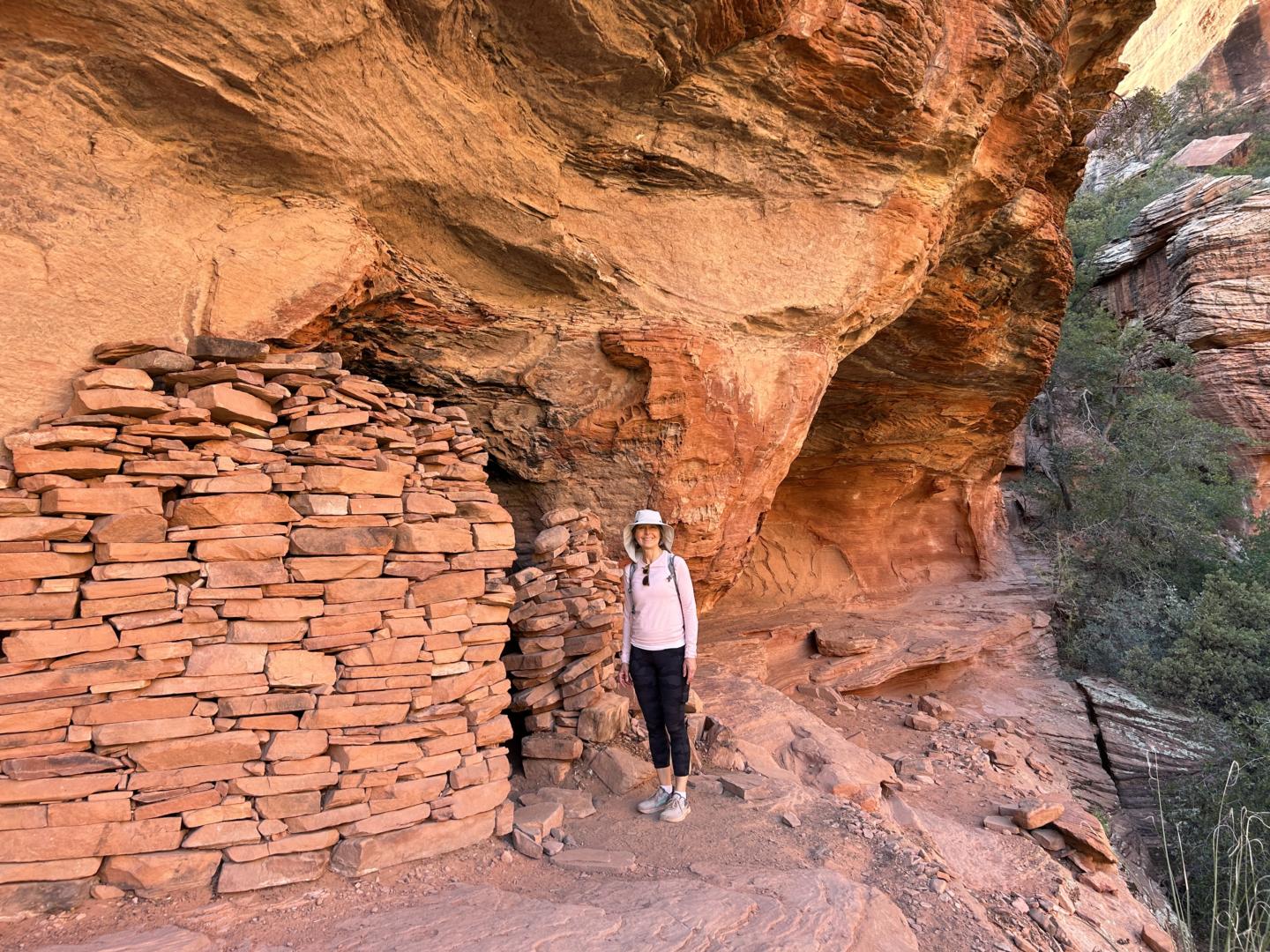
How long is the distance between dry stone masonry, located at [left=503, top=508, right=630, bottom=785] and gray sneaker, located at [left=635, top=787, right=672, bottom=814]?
1.55 feet

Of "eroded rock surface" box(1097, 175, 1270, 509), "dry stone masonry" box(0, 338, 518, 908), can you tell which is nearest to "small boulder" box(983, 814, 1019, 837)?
"dry stone masonry" box(0, 338, 518, 908)

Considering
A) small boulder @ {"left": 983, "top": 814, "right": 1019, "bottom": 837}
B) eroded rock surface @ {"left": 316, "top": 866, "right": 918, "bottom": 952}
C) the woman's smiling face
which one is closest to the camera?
eroded rock surface @ {"left": 316, "top": 866, "right": 918, "bottom": 952}

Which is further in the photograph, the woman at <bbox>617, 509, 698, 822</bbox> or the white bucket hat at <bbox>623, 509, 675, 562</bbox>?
the white bucket hat at <bbox>623, 509, 675, 562</bbox>

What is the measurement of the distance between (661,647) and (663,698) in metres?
0.28

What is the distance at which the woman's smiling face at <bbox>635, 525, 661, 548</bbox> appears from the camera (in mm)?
3626

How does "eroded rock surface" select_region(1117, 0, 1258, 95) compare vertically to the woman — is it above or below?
above

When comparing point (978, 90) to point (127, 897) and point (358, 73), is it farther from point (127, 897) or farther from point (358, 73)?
point (127, 897)

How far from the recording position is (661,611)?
11.7 feet

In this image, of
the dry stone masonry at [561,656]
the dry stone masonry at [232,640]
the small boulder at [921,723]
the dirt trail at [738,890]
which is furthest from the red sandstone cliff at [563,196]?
the small boulder at [921,723]

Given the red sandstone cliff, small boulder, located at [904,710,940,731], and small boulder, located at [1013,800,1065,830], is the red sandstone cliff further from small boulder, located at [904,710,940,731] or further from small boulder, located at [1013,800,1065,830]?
small boulder, located at [904,710,940,731]

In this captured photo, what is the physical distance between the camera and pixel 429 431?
144 inches

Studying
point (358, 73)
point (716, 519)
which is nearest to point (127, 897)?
point (358, 73)

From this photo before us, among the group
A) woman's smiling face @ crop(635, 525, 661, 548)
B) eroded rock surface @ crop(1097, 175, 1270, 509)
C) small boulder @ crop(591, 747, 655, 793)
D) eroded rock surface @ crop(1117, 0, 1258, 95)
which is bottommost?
small boulder @ crop(591, 747, 655, 793)

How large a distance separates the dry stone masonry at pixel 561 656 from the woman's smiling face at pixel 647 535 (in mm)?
718
